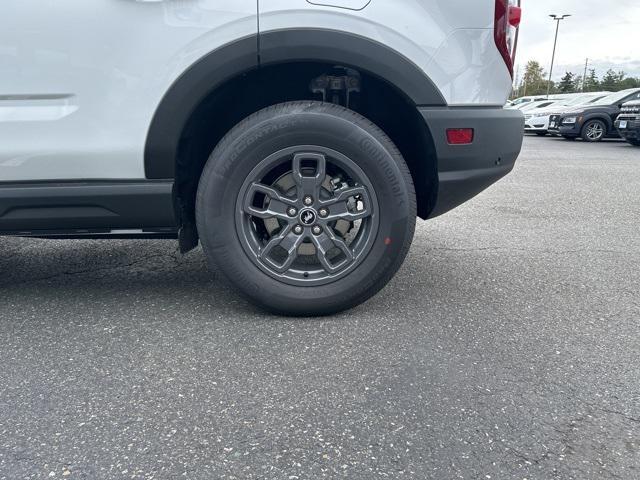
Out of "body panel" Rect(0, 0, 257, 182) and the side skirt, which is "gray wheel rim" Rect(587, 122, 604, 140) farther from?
the side skirt

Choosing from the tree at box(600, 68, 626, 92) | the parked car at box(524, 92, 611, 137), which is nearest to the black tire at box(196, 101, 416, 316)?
the parked car at box(524, 92, 611, 137)

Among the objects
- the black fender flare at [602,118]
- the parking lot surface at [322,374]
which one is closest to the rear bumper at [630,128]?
the black fender flare at [602,118]

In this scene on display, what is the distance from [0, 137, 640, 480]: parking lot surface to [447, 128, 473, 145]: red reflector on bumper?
81 centimetres

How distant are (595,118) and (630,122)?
86.0 inches

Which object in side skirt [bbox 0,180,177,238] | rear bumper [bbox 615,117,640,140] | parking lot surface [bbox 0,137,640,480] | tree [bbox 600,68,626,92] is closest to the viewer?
parking lot surface [bbox 0,137,640,480]

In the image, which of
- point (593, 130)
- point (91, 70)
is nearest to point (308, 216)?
point (91, 70)

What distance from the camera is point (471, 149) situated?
7.86 feet

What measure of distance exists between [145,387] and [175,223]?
2.60 feet

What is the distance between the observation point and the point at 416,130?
253cm

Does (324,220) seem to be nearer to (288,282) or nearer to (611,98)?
(288,282)

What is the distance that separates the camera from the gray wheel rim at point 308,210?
238 centimetres

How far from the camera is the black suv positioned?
14164 mm

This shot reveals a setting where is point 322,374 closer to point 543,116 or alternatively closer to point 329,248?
point 329,248

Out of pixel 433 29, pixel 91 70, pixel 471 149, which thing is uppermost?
pixel 433 29
